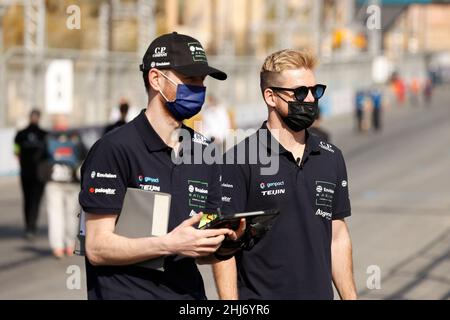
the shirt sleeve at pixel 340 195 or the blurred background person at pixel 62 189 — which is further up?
the shirt sleeve at pixel 340 195

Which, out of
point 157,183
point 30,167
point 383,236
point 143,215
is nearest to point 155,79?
point 157,183

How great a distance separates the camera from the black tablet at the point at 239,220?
4.64 meters

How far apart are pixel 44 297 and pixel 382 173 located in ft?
61.7

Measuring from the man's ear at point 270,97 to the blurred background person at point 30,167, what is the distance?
11.5 m

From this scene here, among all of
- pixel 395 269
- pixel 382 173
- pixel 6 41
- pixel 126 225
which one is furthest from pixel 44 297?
pixel 6 41

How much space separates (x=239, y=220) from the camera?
4758 millimetres

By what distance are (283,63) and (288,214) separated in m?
0.76

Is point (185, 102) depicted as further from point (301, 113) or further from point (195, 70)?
point (301, 113)

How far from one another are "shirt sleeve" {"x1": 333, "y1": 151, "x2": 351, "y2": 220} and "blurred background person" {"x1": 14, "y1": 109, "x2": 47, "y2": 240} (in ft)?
38.1

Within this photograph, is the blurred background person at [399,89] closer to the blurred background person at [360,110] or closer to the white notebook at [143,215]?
the blurred background person at [360,110]

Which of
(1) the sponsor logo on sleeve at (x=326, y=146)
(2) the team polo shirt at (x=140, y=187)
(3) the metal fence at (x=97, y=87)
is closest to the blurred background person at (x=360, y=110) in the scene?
(3) the metal fence at (x=97, y=87)

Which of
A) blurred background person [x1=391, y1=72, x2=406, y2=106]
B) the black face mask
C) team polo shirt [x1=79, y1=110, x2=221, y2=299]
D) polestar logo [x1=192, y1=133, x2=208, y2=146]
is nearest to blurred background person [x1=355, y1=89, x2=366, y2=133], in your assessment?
blurred background person [x1=391, y1=72, x2=406, y2=106]

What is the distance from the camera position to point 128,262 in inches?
184

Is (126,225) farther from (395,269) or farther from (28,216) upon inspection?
(28,216)
